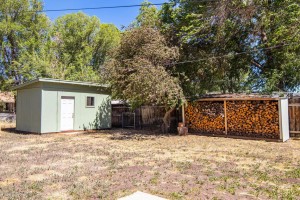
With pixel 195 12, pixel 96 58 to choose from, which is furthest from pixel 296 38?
pixel 96 58

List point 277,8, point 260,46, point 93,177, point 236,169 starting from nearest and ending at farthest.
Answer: point 93,177 → point 236,169 → point 277,8 → point 260,46

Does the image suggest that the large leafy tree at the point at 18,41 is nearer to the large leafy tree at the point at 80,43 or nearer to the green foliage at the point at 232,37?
the large leafy tree at the point at 80,43

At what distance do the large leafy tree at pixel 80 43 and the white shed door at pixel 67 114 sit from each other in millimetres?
8550

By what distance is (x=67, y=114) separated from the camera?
12391mm

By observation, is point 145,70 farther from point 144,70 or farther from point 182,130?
point 182,130

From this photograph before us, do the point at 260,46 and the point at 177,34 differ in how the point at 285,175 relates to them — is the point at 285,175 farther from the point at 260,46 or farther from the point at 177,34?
the point at 260,46

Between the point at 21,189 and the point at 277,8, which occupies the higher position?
the point at 277,8

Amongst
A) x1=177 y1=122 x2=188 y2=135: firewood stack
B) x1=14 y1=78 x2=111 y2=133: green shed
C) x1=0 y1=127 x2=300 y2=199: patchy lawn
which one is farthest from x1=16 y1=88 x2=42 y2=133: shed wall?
x1=177 y1=122 x2=188 y2=135: firewood stack

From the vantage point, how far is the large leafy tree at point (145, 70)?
1041cm

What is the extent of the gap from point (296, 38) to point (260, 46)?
1.92 metres

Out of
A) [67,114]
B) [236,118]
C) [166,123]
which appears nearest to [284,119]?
[236,118]

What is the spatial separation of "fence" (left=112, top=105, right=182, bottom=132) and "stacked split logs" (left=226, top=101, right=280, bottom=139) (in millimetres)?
2981

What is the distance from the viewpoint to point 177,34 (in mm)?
12281

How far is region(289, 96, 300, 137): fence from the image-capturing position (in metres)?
10.3
